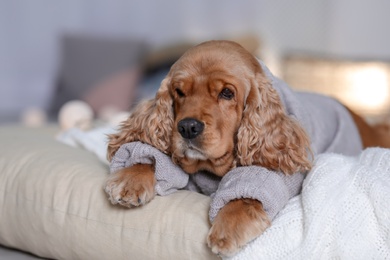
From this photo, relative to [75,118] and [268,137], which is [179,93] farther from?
[75,118]

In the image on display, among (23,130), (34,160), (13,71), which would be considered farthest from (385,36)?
(34,160)

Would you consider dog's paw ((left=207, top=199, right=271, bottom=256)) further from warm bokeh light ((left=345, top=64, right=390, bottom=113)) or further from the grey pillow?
warm bokeh light ((left=345, top=64, right=390, bottom=113))

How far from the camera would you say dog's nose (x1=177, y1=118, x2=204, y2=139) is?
1560 millimetres

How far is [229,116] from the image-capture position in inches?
66.4

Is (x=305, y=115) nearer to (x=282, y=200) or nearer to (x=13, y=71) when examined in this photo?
(x=282, y=200)

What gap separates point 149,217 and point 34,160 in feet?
1.89

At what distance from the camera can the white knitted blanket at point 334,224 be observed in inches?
56.0

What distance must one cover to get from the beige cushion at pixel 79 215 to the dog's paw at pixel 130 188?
0.13 feet

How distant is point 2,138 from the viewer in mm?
2301

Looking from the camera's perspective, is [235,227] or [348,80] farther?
[348,80]

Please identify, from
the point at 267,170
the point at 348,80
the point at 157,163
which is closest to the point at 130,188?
the point at 157,163

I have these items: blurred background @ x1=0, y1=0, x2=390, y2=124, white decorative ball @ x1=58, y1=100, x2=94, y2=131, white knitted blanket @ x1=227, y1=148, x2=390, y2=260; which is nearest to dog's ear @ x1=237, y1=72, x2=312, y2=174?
white knitted blanket @ x1=227, y1=148, x2=390, y2=260

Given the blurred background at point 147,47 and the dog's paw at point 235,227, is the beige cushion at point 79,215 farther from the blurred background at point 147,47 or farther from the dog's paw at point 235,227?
the blurred background at point 147,47

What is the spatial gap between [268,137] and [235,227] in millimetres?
359
